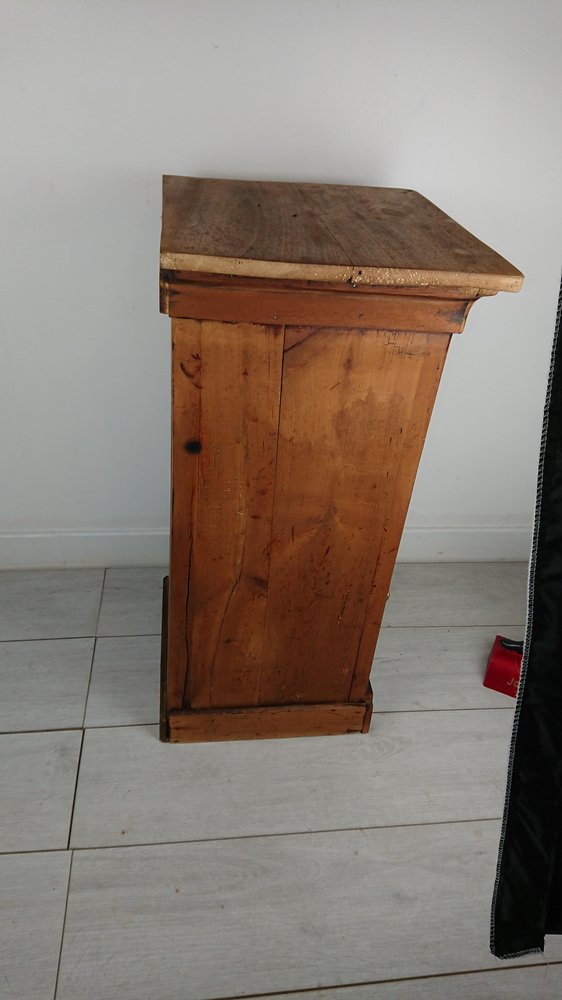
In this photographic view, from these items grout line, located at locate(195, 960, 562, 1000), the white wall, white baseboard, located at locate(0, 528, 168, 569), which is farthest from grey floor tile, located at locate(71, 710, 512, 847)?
the white wall

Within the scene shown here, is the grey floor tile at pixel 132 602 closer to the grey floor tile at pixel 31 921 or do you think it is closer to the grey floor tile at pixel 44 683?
the grey floor tile at pixel 44 683

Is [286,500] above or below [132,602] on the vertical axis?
above

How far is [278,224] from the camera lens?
3.44ft

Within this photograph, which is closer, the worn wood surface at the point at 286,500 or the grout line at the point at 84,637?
the worn wood surface at the point at 286,500

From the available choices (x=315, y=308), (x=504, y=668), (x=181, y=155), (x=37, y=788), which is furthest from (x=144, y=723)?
(x=181, y=155)

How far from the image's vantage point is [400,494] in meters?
1.17

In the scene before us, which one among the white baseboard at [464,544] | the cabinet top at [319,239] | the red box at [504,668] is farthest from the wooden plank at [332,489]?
the white baseboard at [464,544]

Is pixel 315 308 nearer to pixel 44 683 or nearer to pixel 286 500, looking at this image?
pixel 286 500

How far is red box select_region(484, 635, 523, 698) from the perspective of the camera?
154 centimetres

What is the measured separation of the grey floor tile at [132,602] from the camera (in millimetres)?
1609

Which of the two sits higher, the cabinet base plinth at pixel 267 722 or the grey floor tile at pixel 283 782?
the cabinet base plinth at pixel 267 722

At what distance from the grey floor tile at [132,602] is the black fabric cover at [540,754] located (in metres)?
0.99

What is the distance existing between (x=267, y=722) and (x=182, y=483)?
0.54m

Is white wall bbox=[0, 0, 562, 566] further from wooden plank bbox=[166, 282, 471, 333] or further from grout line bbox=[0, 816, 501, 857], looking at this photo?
grout line bbox=[0, 816, 501, 857]
